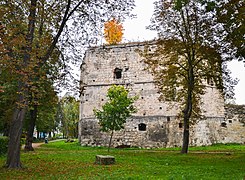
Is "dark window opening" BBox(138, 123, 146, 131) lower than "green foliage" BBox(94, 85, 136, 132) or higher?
lower

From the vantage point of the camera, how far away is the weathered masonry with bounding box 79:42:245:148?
25.3 m

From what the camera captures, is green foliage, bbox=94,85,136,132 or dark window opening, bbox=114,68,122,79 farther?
dark window opening, bbox=114,68,122,79

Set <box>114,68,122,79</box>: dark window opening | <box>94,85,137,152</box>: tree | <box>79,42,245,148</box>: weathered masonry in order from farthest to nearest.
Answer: <box>114,68,122,79</box>: dark window opening, <box>79,42,245,148</box>: weathered masonry, <box>94,85,137,152</box>: tree

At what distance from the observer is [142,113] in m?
26.0

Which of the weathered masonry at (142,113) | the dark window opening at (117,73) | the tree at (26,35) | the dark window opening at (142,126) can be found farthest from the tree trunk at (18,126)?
the dark window opening at (117,73)

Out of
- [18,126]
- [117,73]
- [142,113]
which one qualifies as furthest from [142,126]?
[18,126]

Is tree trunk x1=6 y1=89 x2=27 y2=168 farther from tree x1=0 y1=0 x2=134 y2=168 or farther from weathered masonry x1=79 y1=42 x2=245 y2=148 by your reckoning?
weathered masonry x1=79 y1=42 x2=245 y2=148

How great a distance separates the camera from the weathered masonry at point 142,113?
25.3 m

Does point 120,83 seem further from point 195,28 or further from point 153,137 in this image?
point 195,28

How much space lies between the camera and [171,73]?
55.9ft

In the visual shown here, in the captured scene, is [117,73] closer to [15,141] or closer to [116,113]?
[116,113]

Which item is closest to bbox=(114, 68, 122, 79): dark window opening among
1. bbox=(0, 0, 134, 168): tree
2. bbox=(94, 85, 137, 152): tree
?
bbox=(94, 85, 137, 152): tree

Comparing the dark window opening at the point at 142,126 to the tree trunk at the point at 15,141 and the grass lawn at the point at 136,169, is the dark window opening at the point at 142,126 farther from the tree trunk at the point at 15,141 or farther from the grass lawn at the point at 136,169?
the tree trunk at the point at 15,141

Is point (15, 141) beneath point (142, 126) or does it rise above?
beneath
